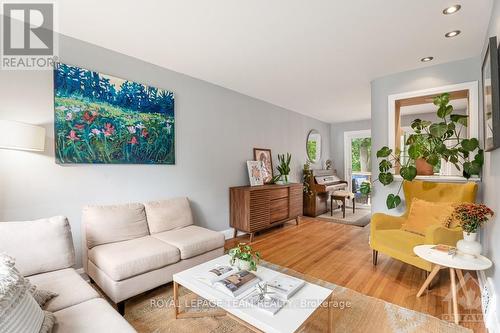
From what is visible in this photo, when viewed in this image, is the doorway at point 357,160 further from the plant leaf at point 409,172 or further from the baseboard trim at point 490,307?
the baseboard trim at point 490,307

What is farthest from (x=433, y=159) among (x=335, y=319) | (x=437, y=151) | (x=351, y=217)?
(x=351, y=217)

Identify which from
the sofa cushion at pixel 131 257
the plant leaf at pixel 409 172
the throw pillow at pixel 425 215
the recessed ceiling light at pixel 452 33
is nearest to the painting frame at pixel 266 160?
the plant leaf at pixel 409 172

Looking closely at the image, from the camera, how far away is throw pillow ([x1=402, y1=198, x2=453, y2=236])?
2527 millimetres

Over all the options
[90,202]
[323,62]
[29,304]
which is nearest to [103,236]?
[90,202]

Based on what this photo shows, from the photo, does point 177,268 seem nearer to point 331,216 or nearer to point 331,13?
point 331,13

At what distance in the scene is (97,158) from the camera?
8.39 feet

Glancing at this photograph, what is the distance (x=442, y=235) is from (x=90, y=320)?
2922mm

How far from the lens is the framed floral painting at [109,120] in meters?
2.37

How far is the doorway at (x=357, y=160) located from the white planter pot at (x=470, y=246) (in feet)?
16.0

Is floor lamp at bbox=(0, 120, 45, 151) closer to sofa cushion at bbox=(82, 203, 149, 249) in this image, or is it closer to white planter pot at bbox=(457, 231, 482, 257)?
sofa cushion at bbox=(82, 203, 149, 249)

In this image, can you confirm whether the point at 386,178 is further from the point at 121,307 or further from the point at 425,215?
the point at 121,307

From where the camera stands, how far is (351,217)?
5.37 m

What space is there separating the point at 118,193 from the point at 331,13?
285cm

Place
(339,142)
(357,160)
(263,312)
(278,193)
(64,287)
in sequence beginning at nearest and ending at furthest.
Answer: (263,312) → (64,287) → (278,193) → (357,160) → (339,142)
